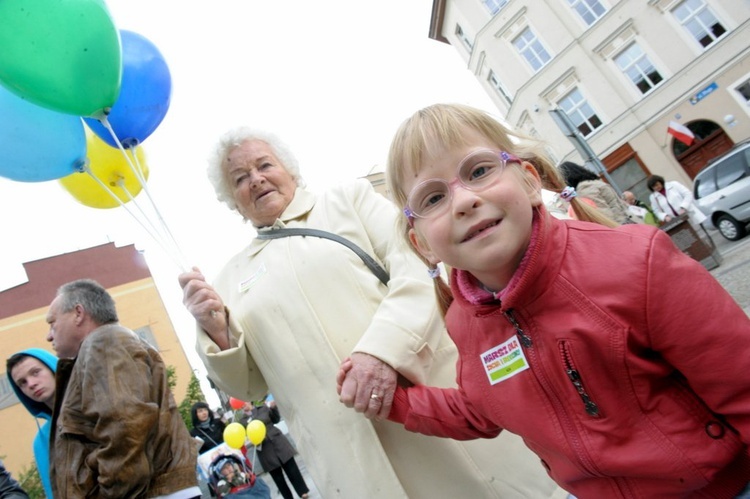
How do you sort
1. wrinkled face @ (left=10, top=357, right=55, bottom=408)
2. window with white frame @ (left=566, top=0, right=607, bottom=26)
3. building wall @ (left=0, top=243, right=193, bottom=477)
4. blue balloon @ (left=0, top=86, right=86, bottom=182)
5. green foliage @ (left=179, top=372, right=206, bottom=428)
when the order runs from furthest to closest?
green foliage @ (left=179, top=372, right=206, bottom=428) → building wall @ (left=0, top=243, right=193, bottom=477) → window with white frame @ (left=566, top=0, right=607, bottom=26) → wrinkled face @ (left=10, top=357, right=55, bottom=408) → blue balloon @ (left=0, top=86, right=86, bottom=182)

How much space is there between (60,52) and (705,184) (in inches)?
401

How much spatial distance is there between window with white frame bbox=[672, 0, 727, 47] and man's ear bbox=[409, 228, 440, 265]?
63.1 feet

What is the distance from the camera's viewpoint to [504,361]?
4.04 ft

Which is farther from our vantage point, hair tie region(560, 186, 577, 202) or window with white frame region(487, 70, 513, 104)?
window with white frame region(487, 70, 513, 104)

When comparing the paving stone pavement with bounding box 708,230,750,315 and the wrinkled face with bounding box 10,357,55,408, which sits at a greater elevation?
the wrinkled face with bounding box 10,357,55,408

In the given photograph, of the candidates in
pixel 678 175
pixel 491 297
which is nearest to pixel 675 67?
pixel 678 175

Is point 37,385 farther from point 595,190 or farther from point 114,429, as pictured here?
point 595,190

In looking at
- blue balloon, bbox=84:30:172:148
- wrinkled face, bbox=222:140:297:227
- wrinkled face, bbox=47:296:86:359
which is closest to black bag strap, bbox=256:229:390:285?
wrinkled face, bbox=222:140:297:227

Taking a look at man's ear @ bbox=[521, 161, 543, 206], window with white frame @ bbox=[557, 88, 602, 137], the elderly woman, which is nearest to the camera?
man's ear @ bbox=[521, 161, 543, 206]

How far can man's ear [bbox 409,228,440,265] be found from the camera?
4.75ft

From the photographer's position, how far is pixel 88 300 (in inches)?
110

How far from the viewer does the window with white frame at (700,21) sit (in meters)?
15.5

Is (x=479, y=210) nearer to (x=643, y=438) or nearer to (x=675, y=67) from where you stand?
(x=643, y=438)

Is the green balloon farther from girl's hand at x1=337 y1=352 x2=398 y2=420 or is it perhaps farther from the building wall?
the building wall
